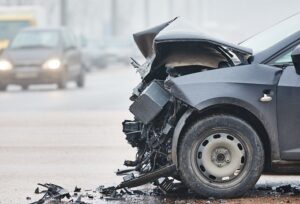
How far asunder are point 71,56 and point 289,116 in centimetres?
2004

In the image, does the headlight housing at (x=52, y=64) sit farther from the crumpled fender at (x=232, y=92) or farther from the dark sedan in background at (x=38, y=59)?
the crumpled fender at (x=232, y=92)

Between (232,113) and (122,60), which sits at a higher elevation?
(232,113)

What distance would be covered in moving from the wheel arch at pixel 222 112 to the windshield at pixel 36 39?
19.3 metres

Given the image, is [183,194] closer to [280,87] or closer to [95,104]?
[280,87]

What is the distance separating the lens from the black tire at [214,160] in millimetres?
7359

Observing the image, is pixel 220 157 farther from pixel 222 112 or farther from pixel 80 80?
pixel 80 80

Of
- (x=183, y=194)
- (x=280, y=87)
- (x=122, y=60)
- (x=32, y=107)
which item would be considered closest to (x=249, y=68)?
(x=280, y=87)

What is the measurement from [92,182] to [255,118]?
6.27 ft

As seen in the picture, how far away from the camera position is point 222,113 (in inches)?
294

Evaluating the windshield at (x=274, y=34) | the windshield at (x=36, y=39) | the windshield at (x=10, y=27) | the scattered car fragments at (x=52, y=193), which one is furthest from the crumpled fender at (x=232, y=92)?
the windshield at (x=10, y=27)

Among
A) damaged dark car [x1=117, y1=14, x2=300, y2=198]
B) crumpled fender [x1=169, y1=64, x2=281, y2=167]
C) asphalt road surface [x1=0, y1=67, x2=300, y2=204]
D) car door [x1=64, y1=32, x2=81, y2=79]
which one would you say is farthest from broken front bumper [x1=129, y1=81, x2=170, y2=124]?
car door [x1=64, y1=32, x2=81, y2=79]

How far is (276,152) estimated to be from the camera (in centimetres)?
741

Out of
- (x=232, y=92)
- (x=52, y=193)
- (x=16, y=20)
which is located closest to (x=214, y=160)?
(x=232, y=92)

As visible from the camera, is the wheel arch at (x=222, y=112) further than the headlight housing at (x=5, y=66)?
No
